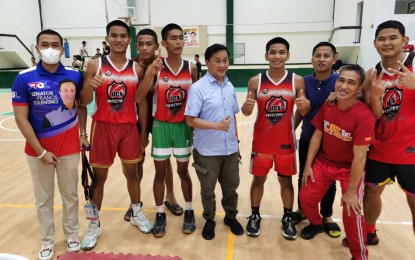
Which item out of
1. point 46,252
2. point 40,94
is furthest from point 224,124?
point 46,252

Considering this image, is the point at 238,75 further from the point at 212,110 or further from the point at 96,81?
the point at 96,81

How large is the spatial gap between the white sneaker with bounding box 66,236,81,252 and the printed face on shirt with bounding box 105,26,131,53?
1.81 m

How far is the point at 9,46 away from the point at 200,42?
11155 millimetres

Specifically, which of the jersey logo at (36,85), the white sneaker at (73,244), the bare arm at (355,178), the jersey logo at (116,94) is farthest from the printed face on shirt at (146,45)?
the bare arm at (355,178)

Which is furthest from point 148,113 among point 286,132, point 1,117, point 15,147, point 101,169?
point 1,117

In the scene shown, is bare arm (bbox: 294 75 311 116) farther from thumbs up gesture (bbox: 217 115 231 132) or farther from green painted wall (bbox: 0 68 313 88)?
green painted wall (bbox: 0 68 313 88)

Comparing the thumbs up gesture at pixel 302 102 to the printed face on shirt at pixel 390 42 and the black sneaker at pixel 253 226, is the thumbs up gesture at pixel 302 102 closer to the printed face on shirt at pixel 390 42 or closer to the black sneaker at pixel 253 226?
the printed face on shirt at pixel 390 42

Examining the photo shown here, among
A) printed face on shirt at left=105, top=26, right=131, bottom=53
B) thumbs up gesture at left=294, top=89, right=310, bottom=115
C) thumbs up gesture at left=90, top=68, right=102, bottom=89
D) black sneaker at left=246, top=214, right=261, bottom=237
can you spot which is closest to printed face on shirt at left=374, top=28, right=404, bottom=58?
thumbs up gesture at left=294, top=89, right=310, bottom=115

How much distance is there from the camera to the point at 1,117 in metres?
9.68

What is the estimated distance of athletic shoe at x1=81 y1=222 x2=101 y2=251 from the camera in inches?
124

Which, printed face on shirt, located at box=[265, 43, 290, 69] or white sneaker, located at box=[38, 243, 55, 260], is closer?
white sneaker, located at box=[38, 243, 55, 260]

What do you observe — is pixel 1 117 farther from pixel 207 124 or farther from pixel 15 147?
pixel 207 124

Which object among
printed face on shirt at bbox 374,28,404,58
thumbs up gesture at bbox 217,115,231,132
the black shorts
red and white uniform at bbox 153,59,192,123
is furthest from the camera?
red and white uniform at bbox 153,59,192,123

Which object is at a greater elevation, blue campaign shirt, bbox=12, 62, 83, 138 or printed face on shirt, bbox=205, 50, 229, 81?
printed face on shirt, bbox=205, 50, 229, 81
